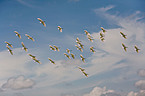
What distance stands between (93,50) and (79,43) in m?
16.1

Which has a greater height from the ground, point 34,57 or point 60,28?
point 60,28

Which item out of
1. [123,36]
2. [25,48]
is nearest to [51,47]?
[25,48]

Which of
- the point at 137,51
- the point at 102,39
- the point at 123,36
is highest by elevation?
the point at 102,39

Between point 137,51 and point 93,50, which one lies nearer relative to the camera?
point 137,51

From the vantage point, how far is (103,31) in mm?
161875

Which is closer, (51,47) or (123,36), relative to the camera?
(123,36)

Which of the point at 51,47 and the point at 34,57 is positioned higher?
the point at 51,47

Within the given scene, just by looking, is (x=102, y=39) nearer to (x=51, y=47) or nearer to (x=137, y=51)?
(x=137, y=51)

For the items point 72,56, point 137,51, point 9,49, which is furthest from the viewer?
point 72,56

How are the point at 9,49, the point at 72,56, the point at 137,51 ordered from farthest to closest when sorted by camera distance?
the point at 72,56 → the point at 9,49 → the point at 137,51

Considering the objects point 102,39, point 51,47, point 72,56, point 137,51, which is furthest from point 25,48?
point 137,51

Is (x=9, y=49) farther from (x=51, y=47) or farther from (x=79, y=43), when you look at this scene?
(x=79, y=43)

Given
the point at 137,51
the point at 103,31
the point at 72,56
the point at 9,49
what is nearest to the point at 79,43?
the point at 72,56

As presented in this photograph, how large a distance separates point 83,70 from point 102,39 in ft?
107
